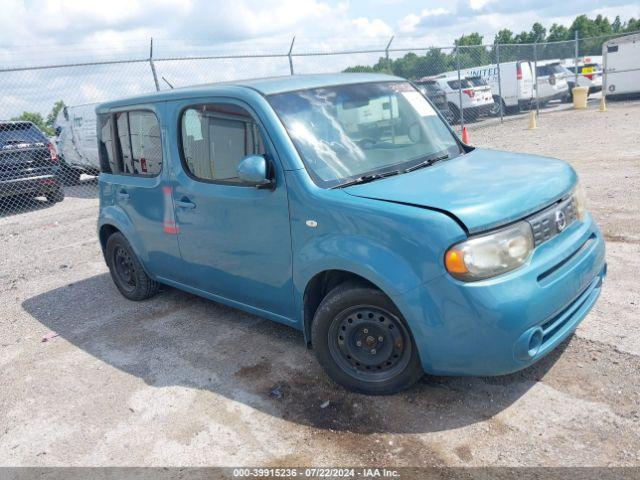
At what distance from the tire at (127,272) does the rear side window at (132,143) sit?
742 mm

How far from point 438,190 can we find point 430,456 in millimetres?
1438

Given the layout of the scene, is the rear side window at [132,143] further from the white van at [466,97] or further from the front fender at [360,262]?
the white van at [466,97]

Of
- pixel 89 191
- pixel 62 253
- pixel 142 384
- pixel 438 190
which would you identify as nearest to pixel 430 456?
pixel 438 190

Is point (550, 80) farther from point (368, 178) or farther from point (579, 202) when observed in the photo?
point (368, 178)

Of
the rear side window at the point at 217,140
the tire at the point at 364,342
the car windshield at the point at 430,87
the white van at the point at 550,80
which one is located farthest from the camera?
the white van at the point at 550,80

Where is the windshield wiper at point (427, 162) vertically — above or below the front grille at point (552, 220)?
above

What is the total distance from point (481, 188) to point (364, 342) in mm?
1144

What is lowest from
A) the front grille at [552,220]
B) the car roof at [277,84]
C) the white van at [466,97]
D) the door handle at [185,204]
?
the front grille at [552,220]

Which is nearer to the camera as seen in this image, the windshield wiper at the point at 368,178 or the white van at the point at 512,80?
the windshield wiper at the point at 368,178

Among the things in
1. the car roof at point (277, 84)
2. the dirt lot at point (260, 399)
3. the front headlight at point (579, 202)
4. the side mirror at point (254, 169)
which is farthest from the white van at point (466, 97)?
the side mirror at point (254, 169)

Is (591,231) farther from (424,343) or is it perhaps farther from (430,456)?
(430,456)

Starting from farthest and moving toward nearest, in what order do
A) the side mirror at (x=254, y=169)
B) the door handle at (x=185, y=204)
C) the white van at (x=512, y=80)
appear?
the white van at (x=512, y=80) < the door handle at (x=185, y=204) < the side mirror at (x=254, y=169)

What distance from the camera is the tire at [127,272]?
5.32 m

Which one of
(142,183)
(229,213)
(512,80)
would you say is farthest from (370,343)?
(512,80)
